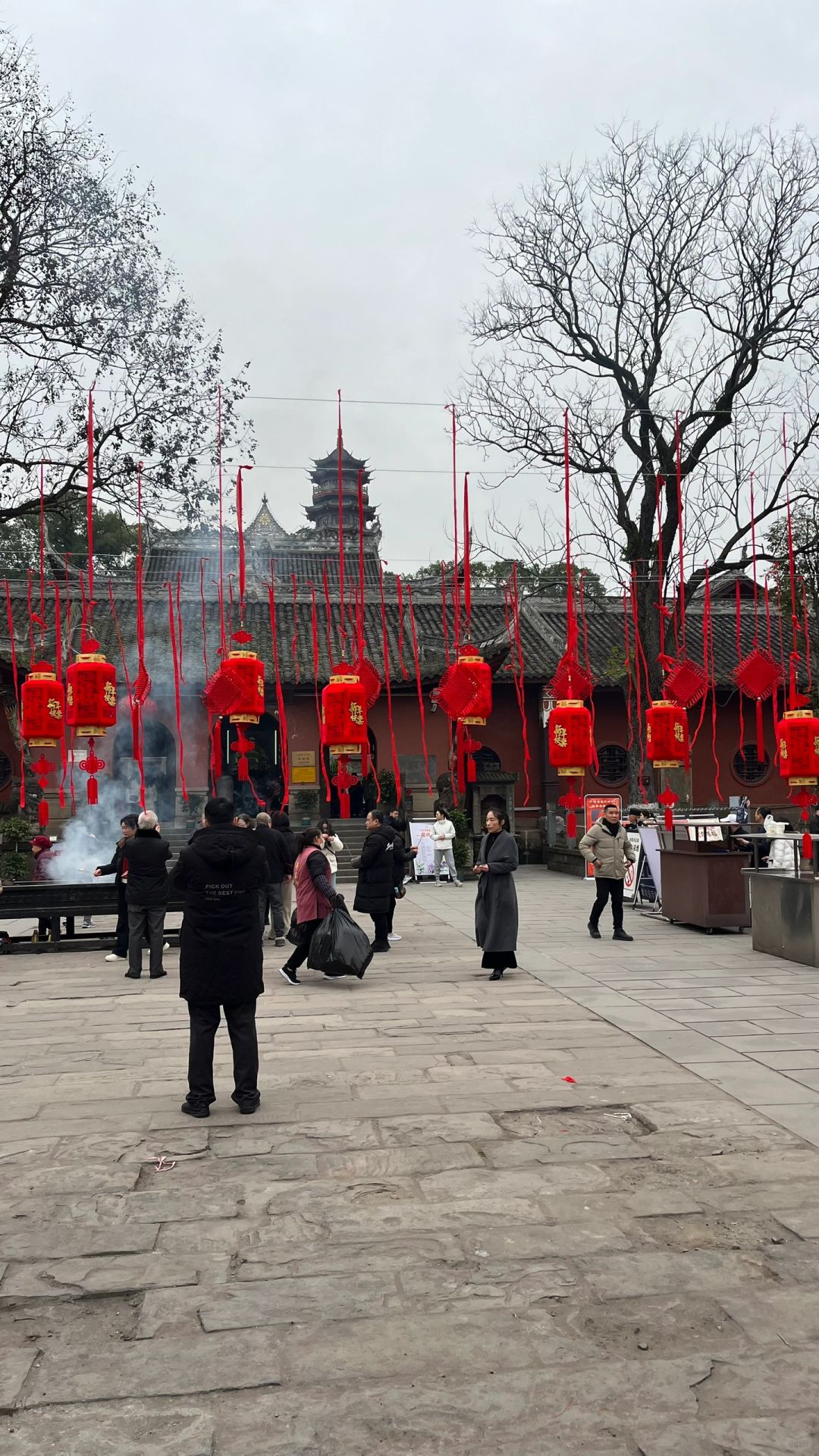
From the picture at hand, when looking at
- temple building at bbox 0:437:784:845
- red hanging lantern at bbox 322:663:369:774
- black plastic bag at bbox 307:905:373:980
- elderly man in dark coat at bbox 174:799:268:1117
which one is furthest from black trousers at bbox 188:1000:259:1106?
temple building at bbox 0:437:784:845

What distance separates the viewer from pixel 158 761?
26.7 meters

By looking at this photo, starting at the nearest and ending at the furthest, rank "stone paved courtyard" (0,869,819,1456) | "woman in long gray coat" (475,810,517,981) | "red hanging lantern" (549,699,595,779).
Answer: "stone paved courtyard" (0,869,819,1456) < "woman in long gray coat" (475,810,517,981) < "red hanging lantern" (549,699,595,779)

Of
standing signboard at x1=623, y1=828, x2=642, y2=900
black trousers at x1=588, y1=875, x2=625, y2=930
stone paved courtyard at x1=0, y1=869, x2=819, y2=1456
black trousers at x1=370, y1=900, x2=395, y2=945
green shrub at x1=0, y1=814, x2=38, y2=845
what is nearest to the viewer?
stone paved courtyard at x1=0, y1=869, x2=819, y2=1456

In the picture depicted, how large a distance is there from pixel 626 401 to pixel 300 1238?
18277mm

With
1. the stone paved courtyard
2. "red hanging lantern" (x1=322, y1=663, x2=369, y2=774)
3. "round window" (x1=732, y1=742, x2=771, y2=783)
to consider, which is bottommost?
the stone paved courtyard

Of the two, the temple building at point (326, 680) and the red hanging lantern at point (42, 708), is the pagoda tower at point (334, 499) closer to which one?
the temple building at point (326, 680)

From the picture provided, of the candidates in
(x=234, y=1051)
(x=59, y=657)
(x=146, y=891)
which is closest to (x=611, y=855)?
(x=146, y=891)

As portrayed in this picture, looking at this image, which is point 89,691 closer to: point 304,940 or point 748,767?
point 304,940

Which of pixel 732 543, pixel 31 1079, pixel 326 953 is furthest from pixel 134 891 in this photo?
pixel 732 543

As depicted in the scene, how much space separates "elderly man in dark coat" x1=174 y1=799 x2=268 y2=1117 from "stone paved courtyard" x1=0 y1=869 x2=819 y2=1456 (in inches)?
9.1

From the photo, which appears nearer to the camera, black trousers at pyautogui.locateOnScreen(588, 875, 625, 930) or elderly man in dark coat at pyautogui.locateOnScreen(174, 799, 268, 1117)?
elderly man in dark coat at pyautogui.locateOnScreen(174, 799, 268, 1117)

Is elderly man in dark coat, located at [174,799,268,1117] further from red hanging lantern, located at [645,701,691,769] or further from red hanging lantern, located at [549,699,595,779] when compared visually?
red hanging lantern, located at [645,701,691,769]

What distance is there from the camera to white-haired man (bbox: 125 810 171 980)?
1019 cm

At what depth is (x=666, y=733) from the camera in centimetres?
1429
